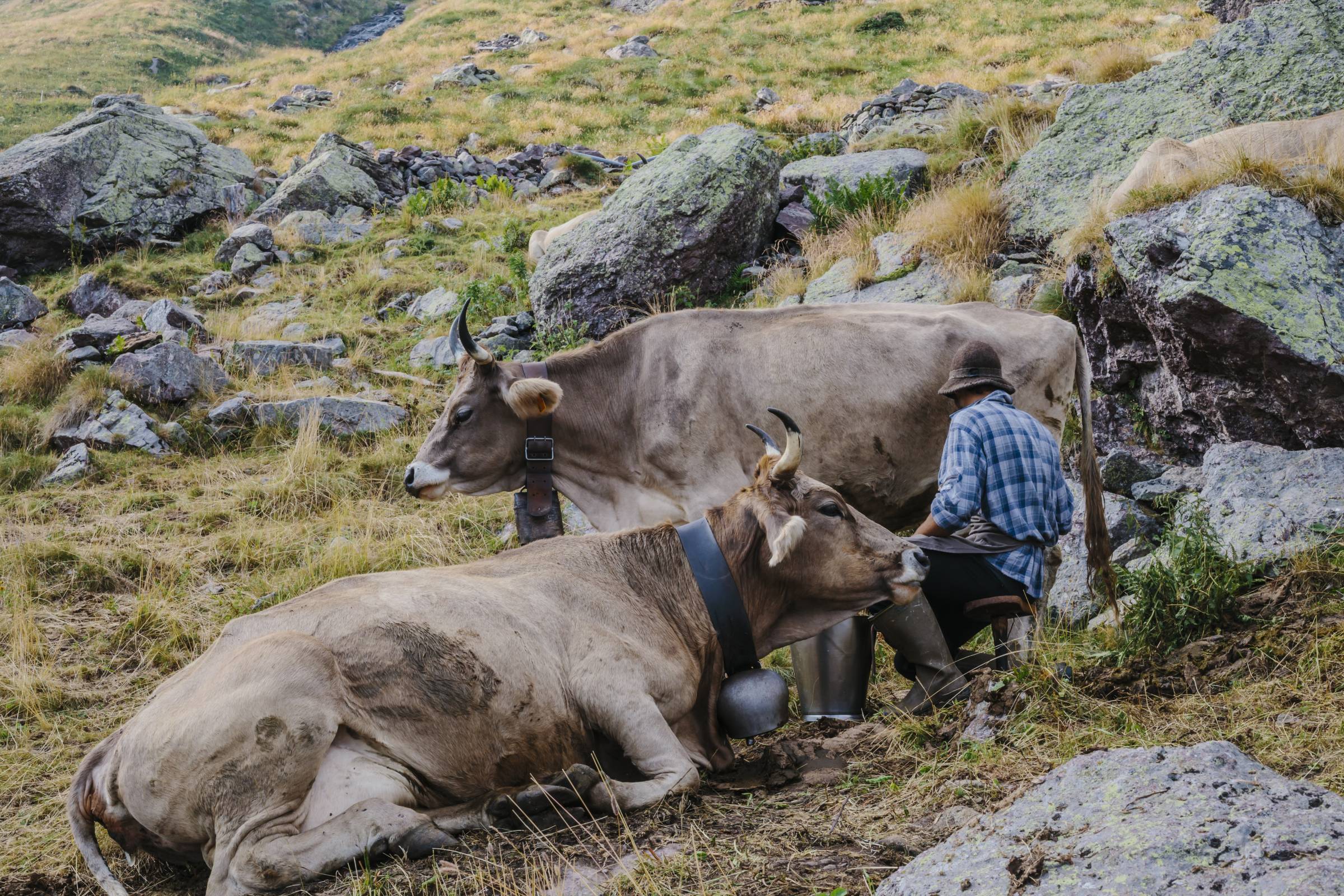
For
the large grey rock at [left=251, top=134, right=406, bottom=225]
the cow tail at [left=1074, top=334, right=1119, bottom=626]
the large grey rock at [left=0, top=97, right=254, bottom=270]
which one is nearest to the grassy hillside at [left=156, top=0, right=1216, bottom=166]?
the large grey rock at [left=0, top=97, right=254, bottom=270]

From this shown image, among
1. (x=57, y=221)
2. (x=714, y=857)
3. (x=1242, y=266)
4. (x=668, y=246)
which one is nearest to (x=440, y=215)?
(x=57, y=221)

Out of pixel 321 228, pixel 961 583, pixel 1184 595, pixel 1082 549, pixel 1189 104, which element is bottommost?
pixel 321 228

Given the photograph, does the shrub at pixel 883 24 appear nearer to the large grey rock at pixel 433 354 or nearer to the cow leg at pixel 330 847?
the large grey rock at pixel 433 354

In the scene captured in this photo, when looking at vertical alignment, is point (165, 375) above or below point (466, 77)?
below

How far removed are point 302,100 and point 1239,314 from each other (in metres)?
30.7

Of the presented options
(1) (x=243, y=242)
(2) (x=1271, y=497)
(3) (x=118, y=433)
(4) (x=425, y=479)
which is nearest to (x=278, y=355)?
(3) (x=118, y=433)

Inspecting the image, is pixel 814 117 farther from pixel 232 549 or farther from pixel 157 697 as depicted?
pixel 157 697

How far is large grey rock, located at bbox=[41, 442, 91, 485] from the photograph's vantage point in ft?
35.6

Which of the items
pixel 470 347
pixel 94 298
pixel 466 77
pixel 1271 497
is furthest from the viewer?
pixel 466 77

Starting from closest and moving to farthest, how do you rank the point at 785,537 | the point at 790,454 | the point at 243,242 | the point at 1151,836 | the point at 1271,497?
the point at 1151,836 < the point at 785,537 < the point at 790,454 < the point at 1271,497 < the point at 243,242

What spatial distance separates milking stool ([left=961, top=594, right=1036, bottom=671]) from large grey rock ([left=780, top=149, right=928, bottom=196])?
9067mm

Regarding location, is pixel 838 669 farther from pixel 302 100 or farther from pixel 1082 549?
pixel 302 100

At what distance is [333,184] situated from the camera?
789 inches

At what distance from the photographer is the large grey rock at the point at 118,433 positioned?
11.5 metres
